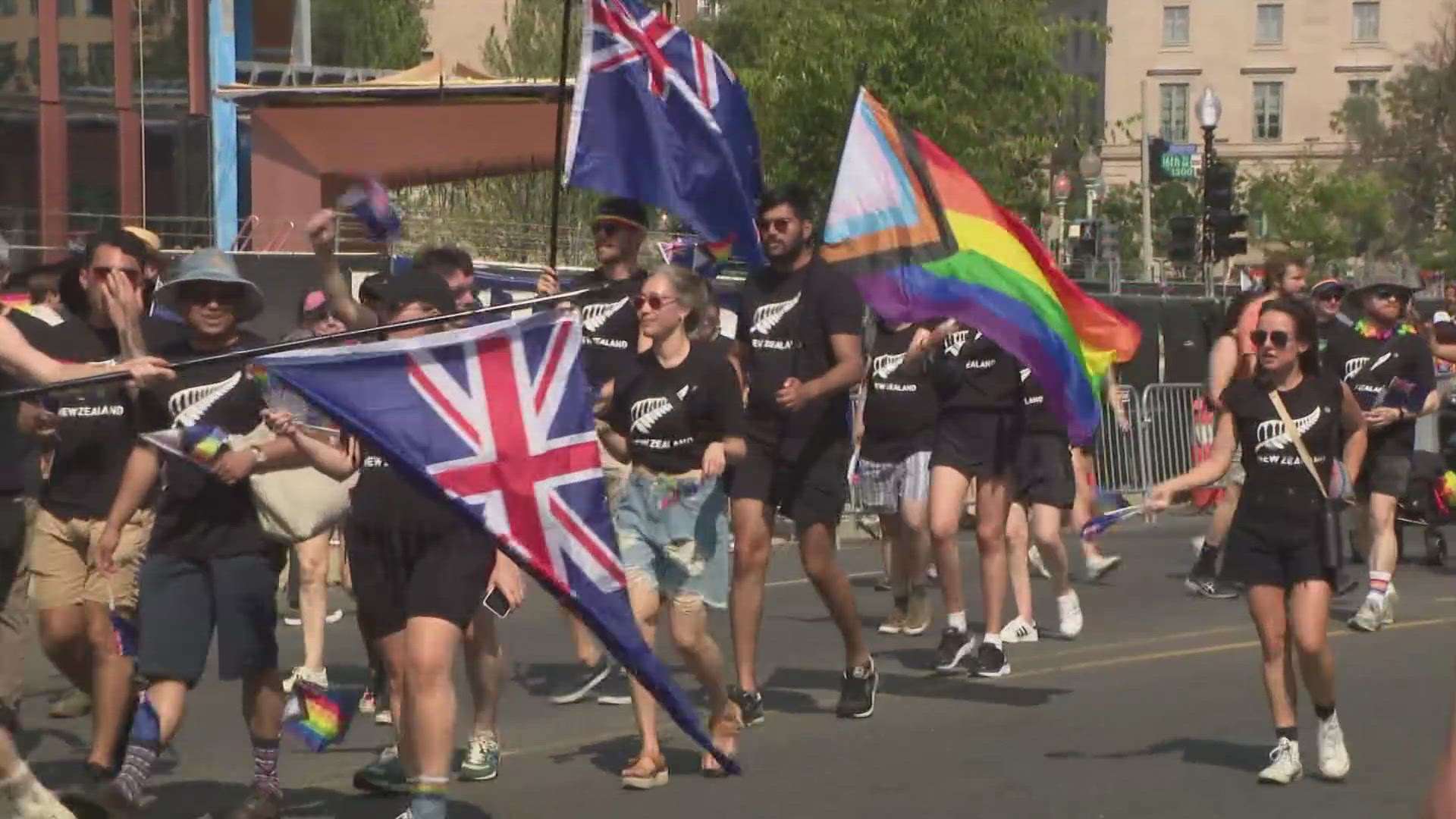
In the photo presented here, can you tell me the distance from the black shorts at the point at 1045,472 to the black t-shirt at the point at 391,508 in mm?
5543

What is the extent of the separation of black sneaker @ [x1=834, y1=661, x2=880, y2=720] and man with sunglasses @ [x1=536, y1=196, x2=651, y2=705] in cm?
110

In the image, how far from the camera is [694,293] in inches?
344

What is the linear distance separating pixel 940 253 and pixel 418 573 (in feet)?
12.2

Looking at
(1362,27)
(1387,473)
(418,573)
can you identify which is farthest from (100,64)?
(1362,27)

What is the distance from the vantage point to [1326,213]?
58.7m

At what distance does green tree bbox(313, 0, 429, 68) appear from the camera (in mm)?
37188

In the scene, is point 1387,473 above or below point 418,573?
below

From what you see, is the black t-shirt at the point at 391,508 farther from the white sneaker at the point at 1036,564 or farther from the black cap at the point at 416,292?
the white sneaker at the point at 1036,564

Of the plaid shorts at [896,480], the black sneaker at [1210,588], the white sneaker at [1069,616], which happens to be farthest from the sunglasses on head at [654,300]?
the black sneaker at [1210,588]

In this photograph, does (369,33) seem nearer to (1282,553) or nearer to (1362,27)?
(1282,553)

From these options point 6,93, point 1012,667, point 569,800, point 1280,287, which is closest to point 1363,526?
point 1280,287

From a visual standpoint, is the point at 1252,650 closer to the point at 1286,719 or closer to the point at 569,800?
the point at 1286,719

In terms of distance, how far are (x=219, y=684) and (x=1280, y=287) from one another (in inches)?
253

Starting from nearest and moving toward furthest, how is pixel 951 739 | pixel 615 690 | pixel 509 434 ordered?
1. pixel 509 434
2. pixel 951 739
3. pixel 615 690
